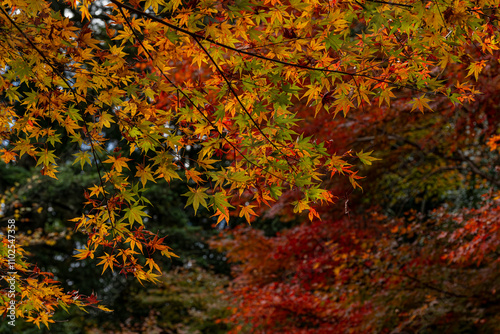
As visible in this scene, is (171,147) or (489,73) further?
(489,73)

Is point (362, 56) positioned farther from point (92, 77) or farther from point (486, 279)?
point (486, 279)

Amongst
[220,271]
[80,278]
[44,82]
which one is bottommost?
[220,271]

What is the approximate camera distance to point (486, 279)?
19.8ft

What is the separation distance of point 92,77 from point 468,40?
77.6 inches

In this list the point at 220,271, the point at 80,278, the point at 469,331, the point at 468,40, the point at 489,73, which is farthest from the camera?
the point at 220,271

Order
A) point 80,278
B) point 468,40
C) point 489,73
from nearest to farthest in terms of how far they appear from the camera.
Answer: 1. point 468,40
2. point 489,73
3. point 80,278

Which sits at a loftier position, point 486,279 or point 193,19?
point 193,19

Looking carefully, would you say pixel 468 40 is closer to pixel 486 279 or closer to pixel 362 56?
pixel 362 56

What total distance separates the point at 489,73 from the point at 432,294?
300cm

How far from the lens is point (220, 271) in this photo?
15609mm

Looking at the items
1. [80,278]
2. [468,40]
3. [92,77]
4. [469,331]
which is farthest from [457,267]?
[80,278]

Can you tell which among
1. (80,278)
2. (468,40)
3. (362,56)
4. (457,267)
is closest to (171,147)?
(362,56)

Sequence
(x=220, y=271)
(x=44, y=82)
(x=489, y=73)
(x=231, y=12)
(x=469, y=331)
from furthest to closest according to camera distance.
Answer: (x=220, y=271)
(x=469, y=331)
(x=489, y=73)
(x=44, y=82)
(x=231, y=12)

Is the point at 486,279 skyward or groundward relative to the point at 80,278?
skyward
